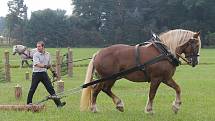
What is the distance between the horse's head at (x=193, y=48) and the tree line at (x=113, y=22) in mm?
67770

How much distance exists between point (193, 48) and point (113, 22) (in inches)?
2875

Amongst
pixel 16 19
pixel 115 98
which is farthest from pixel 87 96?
pixel 16 19

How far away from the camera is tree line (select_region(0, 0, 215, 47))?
8094 centimetres

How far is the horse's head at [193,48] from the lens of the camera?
36.9 feet

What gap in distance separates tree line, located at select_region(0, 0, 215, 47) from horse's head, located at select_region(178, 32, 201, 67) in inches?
2668

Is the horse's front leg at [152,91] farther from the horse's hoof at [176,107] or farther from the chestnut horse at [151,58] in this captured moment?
the horse's hoof at [176,107]

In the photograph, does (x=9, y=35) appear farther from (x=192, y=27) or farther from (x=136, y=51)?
(x=136, y=51)

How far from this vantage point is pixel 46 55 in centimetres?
1267

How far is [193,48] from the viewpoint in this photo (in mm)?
11242

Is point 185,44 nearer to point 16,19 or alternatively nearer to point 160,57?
point 160,57

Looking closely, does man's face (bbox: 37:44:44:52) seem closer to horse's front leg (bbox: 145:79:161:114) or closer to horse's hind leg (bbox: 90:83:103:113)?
horse's hind leg (bbox: 90:83:103:113)

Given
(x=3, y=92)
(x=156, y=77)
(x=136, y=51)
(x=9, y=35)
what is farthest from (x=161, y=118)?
(x=9, y=35)

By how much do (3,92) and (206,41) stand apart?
64.1 meters

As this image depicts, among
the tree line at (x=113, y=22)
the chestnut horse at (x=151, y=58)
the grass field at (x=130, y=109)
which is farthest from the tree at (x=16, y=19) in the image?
the chestnut horse at (x=151, y=58)
